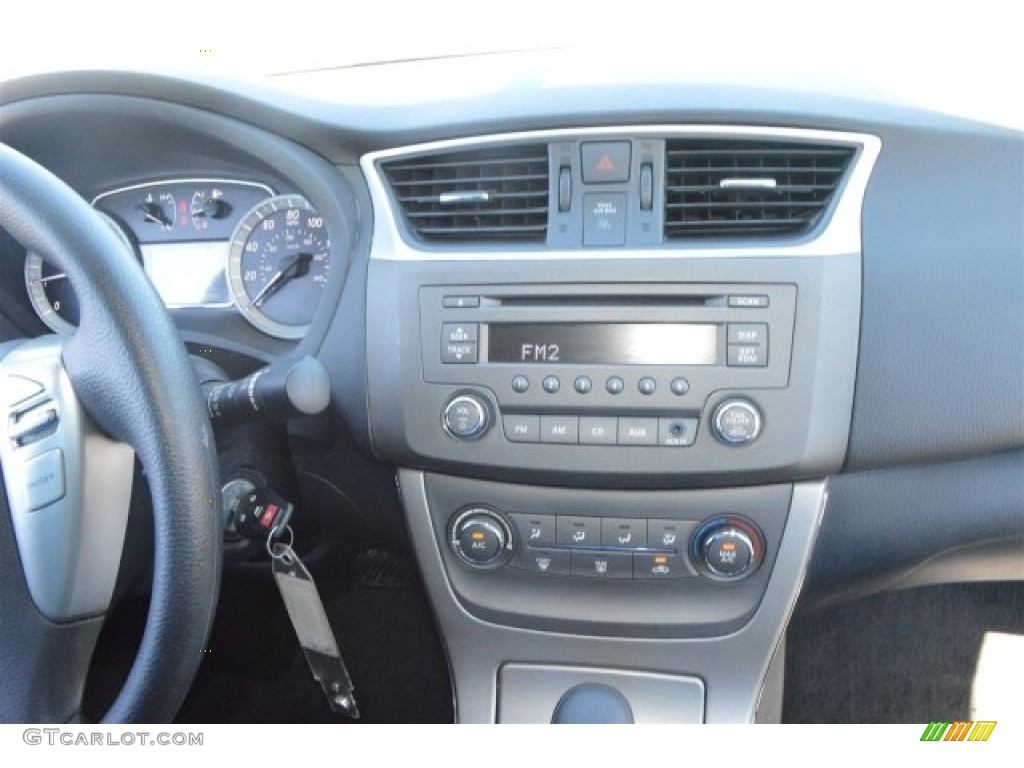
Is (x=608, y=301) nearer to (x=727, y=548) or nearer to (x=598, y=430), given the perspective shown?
(x=598, y=430)

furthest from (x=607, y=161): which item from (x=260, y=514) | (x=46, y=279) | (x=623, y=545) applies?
(x=46, y=279)

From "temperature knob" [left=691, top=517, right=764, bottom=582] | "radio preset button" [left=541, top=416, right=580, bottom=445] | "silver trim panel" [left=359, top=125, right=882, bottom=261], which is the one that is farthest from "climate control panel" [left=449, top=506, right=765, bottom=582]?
"silver trim panel" [left=359, top=125, right=882, bottom=261]

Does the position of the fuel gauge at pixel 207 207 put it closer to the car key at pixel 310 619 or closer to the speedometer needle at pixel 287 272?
the speedometer needle at pixel 287 272

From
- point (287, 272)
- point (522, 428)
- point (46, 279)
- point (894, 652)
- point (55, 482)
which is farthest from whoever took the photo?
point (894, 652)

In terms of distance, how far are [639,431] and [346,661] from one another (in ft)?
3.10

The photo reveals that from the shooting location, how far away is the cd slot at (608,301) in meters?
1.28

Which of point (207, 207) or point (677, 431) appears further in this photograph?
point (207, 207)

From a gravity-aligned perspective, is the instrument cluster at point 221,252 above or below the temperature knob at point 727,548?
above

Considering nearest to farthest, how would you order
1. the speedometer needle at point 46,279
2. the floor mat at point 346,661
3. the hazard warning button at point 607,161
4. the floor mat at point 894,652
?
the hazard warning button at point 607,161 → the speedometer needle at point 46,279 → the floor mat at point 346,661 → the floor mat at point 894,652

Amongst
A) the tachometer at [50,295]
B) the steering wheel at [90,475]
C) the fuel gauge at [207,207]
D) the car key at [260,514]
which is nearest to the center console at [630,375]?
the car key at [260,514]

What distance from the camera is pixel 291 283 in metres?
1.56

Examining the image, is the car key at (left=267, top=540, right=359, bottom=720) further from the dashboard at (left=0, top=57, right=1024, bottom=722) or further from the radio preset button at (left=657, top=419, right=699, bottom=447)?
the radio preset button at (left=657, top=419, right=699, bottom=447)

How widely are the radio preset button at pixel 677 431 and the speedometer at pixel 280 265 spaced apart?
0.59m
